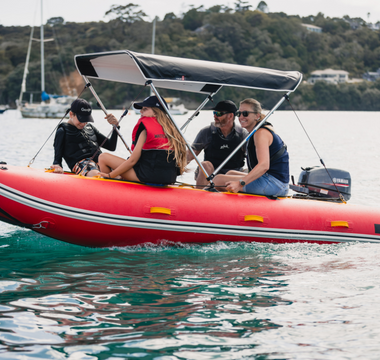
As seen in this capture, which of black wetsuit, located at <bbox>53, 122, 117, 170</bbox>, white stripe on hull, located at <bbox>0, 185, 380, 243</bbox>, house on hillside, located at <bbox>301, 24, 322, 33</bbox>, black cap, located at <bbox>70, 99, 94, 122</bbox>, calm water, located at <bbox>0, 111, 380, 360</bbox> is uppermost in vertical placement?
house on hillside, located at <bbox>301, 24, 322, 33</bbox>

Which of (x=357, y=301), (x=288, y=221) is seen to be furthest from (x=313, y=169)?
(x=357, y=301)

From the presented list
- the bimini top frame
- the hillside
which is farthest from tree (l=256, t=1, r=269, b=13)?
the bimini top frame

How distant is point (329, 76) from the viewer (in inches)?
3607

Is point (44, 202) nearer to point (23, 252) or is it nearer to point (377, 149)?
point (23, 252)

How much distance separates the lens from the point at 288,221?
17.6ft

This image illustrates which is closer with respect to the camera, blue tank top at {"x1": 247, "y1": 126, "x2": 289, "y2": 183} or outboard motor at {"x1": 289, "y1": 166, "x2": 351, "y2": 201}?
blue tank top at {"x1": 247, "y1": 126, "x2": 289, "y2": 183}

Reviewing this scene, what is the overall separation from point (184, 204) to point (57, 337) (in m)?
2.24

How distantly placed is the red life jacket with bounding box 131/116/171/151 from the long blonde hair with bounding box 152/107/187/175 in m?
0.04

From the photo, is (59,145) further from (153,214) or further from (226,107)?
(226,107)

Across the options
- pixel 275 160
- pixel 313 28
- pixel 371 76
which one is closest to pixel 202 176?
pixel 275 160

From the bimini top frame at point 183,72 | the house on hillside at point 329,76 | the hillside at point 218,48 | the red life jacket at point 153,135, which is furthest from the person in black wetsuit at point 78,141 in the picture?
the house on hillside at point 329,76

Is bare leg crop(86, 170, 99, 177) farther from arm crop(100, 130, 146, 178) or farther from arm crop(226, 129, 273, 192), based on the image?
arm crop(226, 129, 273, 192)

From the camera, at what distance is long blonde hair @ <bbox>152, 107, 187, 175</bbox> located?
191 inches

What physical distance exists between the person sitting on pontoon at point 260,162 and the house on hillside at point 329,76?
86358 millimetres
